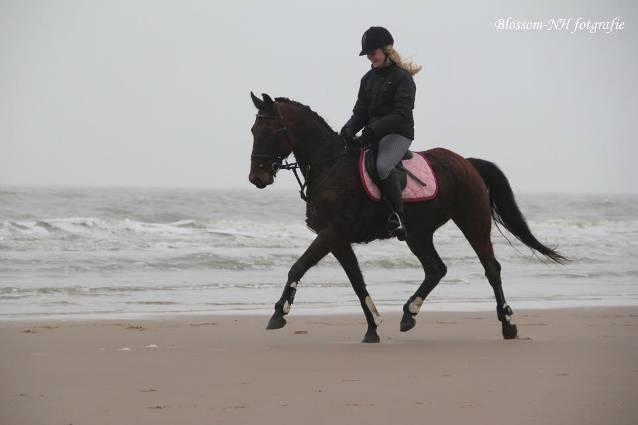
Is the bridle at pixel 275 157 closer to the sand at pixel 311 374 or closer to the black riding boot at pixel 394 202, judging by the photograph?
the black riding boot at pixel 394 202

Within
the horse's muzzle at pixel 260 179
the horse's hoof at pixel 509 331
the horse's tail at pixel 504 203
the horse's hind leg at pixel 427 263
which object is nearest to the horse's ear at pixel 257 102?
the horse's muzzle at pixel 260 179

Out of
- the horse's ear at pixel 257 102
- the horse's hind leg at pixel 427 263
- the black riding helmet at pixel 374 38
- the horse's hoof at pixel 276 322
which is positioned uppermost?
the black riding helmet at pixel 374 38

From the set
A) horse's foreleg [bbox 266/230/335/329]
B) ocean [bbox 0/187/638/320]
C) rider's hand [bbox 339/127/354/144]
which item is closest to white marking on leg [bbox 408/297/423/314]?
horse's foreleg [bbox 266/230/335/329]

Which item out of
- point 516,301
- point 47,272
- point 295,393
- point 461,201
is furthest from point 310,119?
point 47,272

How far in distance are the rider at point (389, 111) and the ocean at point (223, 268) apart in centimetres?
303

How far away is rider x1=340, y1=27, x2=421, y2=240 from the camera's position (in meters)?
8.07

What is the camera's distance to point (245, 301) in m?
12.2

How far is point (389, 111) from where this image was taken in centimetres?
823

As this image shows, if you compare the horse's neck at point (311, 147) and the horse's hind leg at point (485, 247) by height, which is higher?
the horse's neck at point (311, 147)

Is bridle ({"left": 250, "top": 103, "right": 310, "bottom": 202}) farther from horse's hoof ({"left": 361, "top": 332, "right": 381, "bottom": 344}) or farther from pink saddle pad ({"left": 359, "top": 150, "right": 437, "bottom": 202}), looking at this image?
horse's hoof ({"left": 361, "top": 332, "right": 381, "bottom": 344})

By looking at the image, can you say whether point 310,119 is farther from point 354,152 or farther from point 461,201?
point 461,201

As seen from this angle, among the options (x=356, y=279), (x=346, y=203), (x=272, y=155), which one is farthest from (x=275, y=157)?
(x=356, y=279)

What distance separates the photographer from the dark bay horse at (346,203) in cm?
789

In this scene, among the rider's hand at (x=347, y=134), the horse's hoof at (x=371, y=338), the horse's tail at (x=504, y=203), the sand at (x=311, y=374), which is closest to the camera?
the sand at (x=311, y=374)
